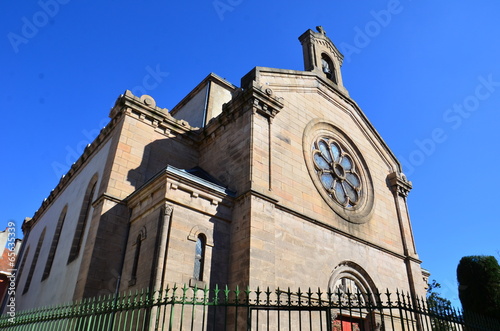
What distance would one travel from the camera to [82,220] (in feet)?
49.7

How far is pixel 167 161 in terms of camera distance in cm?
1537

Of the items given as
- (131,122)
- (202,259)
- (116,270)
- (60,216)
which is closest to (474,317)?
(202,259)

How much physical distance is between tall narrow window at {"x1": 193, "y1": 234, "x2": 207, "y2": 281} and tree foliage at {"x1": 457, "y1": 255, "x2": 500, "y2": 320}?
547 inches

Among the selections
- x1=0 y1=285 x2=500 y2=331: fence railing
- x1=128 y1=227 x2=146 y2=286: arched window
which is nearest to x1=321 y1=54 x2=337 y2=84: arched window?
x1=0 y1=285 x2=500 y2=331: fence railing

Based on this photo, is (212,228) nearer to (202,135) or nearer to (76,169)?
(202,135)

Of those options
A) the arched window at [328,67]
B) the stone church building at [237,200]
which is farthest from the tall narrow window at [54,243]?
the arched window at [328,67]

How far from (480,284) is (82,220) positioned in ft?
60.1

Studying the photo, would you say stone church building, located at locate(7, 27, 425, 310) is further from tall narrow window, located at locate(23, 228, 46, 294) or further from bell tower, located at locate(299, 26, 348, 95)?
tall narrow window, located at locate(23, 228, 46, 294)

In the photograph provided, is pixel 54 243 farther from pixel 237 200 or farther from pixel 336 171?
pixel 336 171

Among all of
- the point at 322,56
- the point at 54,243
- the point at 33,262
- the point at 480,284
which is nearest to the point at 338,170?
the point at 322,56

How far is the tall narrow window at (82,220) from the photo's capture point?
14402 mm

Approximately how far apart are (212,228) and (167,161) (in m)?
4.88

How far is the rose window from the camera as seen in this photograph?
15.9 m

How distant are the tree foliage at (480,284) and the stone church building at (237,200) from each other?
11.1ft
